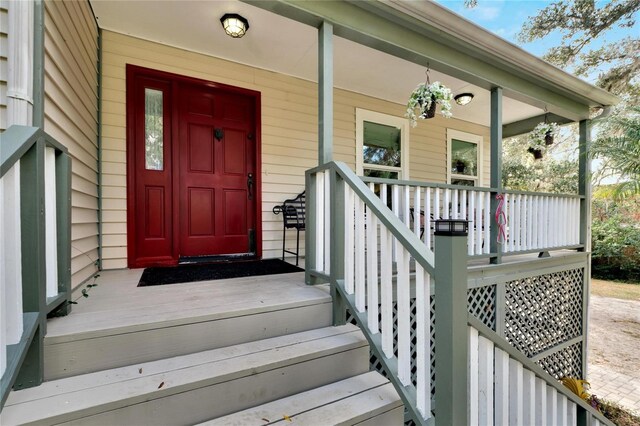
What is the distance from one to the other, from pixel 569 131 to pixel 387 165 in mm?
10416

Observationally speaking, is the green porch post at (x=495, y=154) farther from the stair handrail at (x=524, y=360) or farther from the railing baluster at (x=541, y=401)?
the railing baluster at (x=541, y=401)

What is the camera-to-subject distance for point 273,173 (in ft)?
12.6

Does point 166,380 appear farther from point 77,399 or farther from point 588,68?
point 588,68

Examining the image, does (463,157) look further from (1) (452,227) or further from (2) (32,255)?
(2) (32,255)

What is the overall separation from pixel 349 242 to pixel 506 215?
2473 millimetres

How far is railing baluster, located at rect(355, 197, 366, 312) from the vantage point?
68.6 inches

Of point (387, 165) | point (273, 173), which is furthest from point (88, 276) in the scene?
point (387, 165)

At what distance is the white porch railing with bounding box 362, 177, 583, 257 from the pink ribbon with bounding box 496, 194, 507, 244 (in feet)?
0.04

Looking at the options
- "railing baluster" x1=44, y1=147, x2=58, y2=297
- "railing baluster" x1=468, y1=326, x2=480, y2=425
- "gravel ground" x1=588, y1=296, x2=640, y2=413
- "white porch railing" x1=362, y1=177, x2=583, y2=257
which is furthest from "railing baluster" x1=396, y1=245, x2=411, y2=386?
"gravel ground" x1=588, y1=296, x2=640, y2=413

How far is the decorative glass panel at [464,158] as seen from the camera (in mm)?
5684

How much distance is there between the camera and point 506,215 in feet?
11.0

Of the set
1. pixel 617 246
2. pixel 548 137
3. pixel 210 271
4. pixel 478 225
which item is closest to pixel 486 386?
pixel 478 225

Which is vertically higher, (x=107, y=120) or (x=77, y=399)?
(x=107, y=120)

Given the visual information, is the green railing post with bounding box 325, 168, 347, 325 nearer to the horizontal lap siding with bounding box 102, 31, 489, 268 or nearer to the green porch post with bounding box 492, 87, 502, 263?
the horizontal lap siding with bounding box 102, 31, 489, 268
